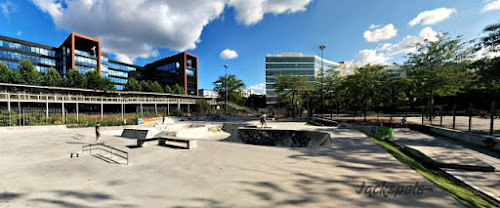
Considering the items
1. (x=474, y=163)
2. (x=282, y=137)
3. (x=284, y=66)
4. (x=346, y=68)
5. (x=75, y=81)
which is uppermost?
(x=346, y=68)

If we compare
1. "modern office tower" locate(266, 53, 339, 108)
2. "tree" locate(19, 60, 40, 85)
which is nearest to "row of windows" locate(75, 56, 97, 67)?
"tree" locate(19, 60, 40, 85)

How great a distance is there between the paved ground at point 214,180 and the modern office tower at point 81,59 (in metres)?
50.2

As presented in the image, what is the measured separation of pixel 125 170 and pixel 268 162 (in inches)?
199

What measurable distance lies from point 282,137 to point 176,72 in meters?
65.7

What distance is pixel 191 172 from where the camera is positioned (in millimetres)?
5633

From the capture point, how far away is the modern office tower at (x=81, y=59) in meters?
45.4

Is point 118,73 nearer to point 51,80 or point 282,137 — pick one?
point 51,80

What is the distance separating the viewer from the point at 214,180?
195 inches

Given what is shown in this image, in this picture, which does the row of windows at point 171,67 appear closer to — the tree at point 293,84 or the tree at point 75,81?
the tree at point 75,81

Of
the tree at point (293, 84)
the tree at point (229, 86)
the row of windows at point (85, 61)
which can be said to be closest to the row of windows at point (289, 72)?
the tree at point (229, 86)

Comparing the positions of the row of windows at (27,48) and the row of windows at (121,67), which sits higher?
the row of windows at (27,48)

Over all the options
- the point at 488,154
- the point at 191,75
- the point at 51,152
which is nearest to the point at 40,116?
the point at 51,152

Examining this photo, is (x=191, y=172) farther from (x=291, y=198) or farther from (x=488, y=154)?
(x=488, y=154)

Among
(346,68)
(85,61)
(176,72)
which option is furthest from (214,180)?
(346,68)
